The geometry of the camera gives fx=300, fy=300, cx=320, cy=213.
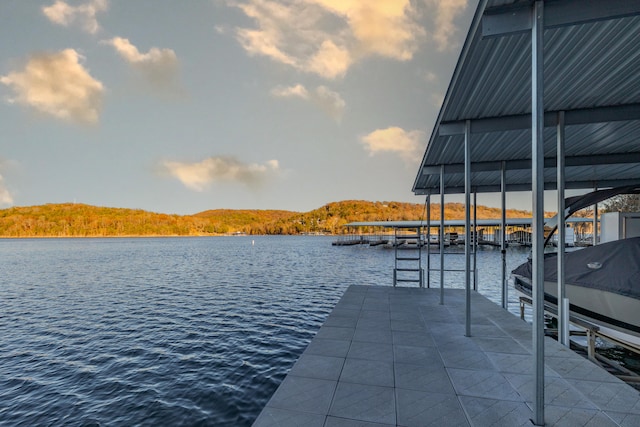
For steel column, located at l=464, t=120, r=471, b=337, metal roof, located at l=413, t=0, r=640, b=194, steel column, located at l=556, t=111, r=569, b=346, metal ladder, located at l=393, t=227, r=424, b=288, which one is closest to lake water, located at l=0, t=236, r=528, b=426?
metal ladder, located at l=393, t=227, r=424, b=288

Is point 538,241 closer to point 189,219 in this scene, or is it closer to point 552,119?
point 552,119

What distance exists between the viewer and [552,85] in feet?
13.2

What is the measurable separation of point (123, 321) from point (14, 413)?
5.55 meters

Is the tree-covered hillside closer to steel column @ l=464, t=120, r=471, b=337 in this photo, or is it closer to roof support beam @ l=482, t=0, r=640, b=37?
steel column @ l=464, t=120, r=471, b=337

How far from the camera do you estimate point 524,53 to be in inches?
131

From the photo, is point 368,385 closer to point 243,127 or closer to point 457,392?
point 457,392

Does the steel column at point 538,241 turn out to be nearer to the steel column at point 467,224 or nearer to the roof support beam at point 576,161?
the steel column at point 467,224

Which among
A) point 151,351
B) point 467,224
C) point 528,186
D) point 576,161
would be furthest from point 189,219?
point 467,224

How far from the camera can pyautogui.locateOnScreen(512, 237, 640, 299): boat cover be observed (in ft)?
15.0

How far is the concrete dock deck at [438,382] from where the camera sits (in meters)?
2.68

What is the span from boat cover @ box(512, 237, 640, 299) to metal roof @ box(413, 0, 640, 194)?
208cm

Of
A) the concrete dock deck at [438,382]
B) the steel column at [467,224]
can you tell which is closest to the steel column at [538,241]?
the concrete dock deck at [438,382]

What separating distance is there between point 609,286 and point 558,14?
14.4 feet

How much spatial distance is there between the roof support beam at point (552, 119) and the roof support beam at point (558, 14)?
2.52 metres
